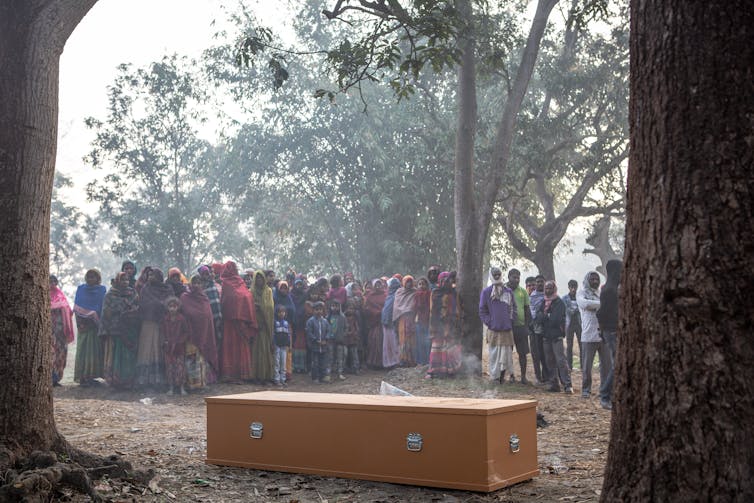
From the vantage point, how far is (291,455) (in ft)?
20.7

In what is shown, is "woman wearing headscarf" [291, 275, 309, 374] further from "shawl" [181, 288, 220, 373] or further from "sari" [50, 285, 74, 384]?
"sari" [50, 285, 74, 384]

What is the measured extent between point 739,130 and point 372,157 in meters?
23.2

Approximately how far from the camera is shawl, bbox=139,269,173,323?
530 inches

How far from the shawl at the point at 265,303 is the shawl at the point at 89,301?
2.70 m

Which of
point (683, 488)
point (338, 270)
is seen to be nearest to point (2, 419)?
point (683, 488)

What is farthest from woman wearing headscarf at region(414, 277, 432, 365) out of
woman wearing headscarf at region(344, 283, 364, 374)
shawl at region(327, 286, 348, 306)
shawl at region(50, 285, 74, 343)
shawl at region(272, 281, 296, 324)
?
shawl at region(50, 285, 74, 343)

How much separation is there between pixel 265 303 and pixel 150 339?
7.33 ft

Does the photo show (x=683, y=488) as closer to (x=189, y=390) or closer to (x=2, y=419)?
(x=2, y=419)

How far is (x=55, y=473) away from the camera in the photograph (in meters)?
4.94

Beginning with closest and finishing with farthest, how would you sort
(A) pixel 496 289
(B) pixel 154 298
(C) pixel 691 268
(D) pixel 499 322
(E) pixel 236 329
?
(C) pixel 691 268 → (D) pixel 499 322 → (A) pixel 496 289 → (B) pixel 154 298 → (E) pixel 236 329

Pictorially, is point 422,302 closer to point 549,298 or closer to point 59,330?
point 549,298

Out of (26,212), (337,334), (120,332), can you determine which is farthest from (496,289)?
(26,212)

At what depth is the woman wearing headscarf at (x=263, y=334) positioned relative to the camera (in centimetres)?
1460

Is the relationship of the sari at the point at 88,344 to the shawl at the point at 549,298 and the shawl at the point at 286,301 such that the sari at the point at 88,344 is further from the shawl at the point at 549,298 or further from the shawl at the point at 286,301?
the shawl at the point at 549,298
